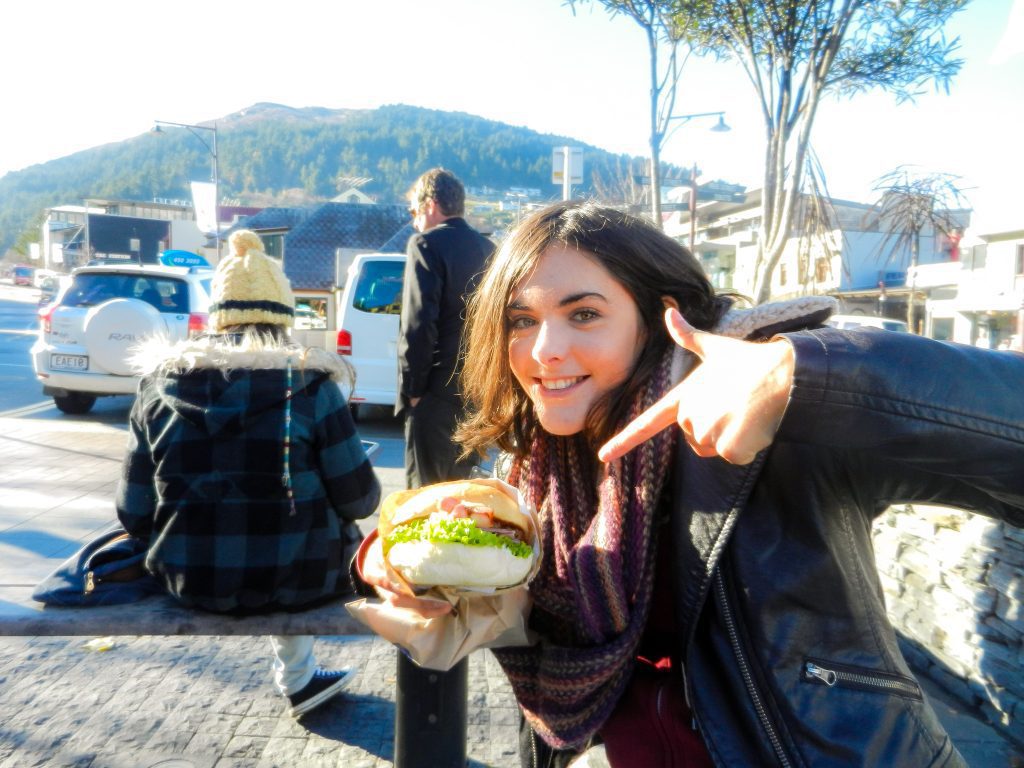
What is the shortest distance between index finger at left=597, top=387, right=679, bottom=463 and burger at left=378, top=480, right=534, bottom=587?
14.8 inches

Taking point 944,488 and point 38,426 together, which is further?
point 38,426

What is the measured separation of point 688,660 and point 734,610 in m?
0.14

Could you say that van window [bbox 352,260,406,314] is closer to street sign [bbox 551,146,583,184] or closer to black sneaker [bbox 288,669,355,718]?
street sign [bbox 551,146,583,184]

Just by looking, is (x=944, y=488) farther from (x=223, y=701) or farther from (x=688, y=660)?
(x=223, y=701)

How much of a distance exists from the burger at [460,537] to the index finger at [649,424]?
0.38 metres

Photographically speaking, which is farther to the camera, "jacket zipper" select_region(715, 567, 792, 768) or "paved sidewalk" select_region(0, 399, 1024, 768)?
"paved sidewalk" select_region(0, 399, 1024, 768)

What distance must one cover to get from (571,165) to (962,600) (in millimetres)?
9542

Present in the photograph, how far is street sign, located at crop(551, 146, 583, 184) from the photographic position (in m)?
11.8

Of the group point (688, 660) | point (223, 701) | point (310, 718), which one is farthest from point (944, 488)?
point (223, 701)

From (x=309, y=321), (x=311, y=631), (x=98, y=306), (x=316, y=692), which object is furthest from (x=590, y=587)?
(x=309, y=321)

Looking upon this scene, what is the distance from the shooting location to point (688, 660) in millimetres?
1405

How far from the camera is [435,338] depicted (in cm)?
450

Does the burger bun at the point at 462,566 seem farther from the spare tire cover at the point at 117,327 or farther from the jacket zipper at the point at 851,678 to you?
the spare tire cover at the point at 117,327

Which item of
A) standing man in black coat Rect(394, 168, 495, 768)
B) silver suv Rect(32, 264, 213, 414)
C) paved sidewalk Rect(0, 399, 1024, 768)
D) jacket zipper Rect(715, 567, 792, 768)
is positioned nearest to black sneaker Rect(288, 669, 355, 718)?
paved sidewalk Rect(0, 399, 1024, 768)
